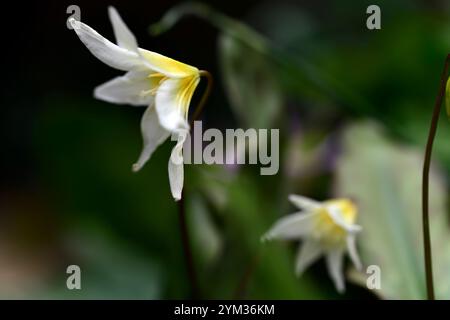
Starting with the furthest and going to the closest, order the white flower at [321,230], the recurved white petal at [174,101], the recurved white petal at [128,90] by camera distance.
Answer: the white flower at [321,230]
the recurved white petal at [128,90]
the recurved white petal at [174,101]

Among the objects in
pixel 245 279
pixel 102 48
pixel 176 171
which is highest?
pixel 102 48

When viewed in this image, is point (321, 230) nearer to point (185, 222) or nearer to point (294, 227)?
point (294, 227)

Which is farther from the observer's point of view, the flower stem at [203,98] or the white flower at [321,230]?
the white flower at [321,230]

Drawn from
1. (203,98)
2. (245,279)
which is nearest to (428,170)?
(203,98)

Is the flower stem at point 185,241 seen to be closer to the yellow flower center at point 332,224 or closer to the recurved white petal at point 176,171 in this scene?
the recurved white petal at point 176,171

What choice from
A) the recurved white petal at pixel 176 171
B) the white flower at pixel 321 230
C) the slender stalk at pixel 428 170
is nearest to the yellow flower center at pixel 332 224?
the white flower at pixel 321 230

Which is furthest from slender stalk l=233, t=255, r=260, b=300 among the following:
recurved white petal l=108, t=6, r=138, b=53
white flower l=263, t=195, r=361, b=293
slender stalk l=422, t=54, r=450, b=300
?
recurved white petal l=108, t=6, r=138, b=53

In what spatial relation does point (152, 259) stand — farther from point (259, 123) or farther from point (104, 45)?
point (104, 45)
